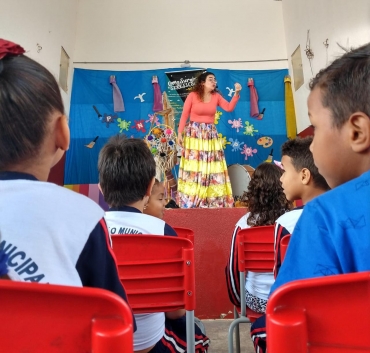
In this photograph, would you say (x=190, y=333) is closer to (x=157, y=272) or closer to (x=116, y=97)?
(x=157, y=272)

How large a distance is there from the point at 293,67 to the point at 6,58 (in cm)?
682

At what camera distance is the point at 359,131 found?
22.6 inches

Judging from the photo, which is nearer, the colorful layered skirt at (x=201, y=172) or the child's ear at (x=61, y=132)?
the child's ear at (x=61, y=132)

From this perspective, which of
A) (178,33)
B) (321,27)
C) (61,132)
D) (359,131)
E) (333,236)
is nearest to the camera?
(333,236)

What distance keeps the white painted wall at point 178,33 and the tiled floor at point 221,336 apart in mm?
5526

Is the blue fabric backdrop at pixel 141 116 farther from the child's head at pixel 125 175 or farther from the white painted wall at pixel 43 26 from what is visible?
the child's head at pixel 125 175

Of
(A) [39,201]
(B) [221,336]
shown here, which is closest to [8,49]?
(A) [39,201]

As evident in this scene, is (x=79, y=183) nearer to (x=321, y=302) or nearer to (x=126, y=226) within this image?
(x=126, y=226)

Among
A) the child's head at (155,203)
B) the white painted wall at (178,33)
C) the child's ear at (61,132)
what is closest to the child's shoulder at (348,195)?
the child's ear at (61,132)

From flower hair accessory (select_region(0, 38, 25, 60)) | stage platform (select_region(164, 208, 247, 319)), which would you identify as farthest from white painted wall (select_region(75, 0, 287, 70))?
flower hair accessory (select_region(0, 38, 25, 60))

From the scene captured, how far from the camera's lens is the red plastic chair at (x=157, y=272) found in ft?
3.41

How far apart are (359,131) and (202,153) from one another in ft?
11.6

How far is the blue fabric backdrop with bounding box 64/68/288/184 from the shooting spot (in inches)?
259

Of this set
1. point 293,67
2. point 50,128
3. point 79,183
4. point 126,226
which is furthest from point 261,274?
point 293,67
